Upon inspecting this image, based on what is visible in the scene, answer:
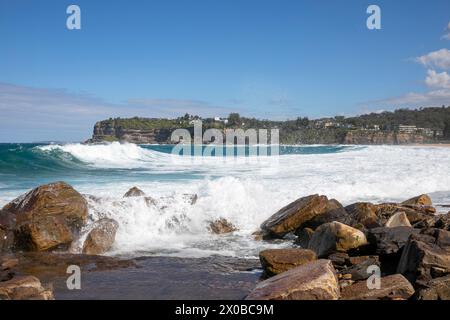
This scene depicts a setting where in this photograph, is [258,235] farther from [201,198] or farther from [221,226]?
[201,198]

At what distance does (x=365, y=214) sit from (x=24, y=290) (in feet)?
25.5

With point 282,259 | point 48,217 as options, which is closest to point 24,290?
point 48,217

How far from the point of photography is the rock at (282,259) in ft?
24.3

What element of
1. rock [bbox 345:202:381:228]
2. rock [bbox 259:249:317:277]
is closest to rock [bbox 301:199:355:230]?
rock [bbox 345:202:381:228]

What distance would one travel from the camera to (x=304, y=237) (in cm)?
979

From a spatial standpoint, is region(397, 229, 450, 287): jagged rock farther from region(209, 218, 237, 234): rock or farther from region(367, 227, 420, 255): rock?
region(209, 218, 237, 234): rock

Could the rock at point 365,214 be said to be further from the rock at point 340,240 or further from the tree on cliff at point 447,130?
the tree on cliff at point 447,130

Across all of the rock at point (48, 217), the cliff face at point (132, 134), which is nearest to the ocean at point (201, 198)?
the rock at point (48, 217)

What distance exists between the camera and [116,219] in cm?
1155

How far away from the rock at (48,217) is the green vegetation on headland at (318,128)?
7784 centimetres

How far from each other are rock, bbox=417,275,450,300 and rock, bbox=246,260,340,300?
104 centimetres

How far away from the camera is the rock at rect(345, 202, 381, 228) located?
1004 centimetres
